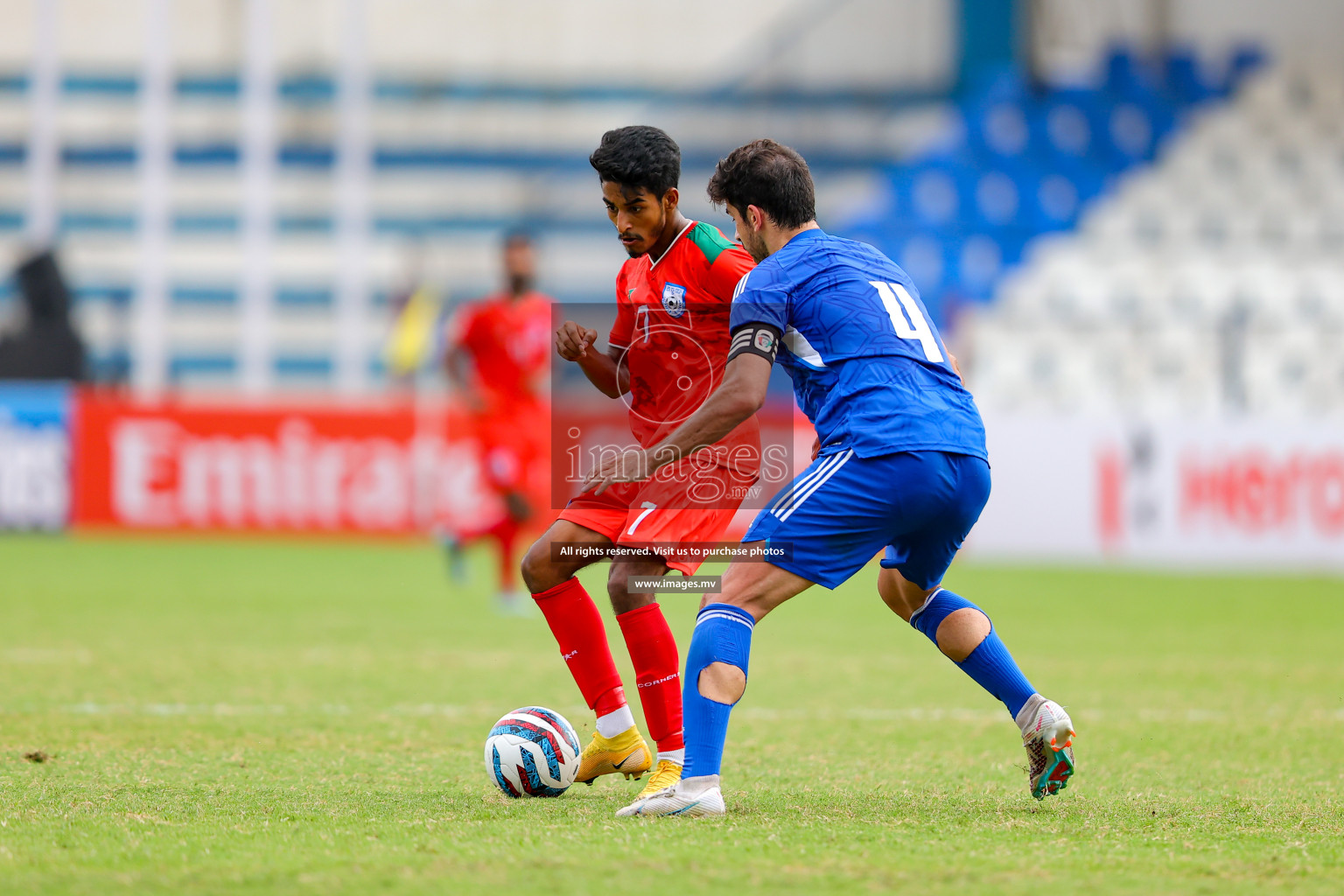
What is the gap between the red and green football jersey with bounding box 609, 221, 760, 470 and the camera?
4516mm

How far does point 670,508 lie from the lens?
4535 mm

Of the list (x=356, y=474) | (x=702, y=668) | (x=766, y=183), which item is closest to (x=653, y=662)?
(x=702, y=668)

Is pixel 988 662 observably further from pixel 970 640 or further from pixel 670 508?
pixel 670 508

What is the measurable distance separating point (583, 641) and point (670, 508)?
1.77 ft

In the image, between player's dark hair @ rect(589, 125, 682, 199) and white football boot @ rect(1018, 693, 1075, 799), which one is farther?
player's dark hair @ rect(589, 125, 682, 199)

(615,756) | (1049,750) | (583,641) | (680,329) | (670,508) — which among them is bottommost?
(615,756)

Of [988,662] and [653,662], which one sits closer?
[988,662]

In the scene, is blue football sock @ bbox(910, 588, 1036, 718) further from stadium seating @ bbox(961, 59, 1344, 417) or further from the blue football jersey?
stadium seating @ bbox(961, 59, 1344, 417)

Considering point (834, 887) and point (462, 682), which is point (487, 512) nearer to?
point (462, 682)

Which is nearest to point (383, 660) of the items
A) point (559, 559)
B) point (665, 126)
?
point (559, 559)

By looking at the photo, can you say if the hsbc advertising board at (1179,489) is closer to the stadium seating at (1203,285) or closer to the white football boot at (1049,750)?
the stadium seating at (1203,285)

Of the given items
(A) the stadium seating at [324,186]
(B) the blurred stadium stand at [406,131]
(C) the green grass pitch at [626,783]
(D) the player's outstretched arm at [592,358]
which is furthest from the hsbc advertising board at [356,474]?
(D) the player's outstretched arm at [592,358]

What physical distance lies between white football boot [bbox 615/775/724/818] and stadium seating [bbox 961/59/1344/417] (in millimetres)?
12588

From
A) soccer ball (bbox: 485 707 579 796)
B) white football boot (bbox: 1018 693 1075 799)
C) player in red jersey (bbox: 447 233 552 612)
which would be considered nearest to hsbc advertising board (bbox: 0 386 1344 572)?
player in red jersey (bbox: 447 233 552 612)
